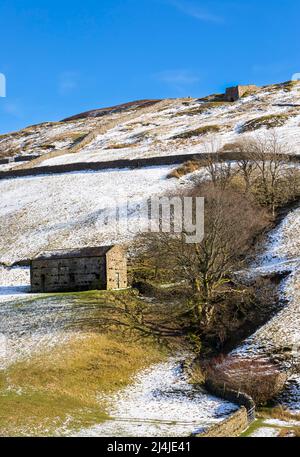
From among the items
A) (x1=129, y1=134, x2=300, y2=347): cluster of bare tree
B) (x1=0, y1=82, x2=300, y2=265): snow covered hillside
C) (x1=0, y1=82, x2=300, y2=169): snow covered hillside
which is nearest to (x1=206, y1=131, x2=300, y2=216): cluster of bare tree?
(x1=0, y1=82, x2=300, y2=265): snow covered hillside

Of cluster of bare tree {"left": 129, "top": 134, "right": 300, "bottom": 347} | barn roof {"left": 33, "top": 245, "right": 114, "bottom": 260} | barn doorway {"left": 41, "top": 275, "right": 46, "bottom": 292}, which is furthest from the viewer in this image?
barn doorway {"left": 41, "top": 275, "right": 46, "bottom": 292}

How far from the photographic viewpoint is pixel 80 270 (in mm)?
42406

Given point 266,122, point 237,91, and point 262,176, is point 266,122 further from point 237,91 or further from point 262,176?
point 237,91

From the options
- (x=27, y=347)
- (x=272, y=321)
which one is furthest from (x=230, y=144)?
(x=27, y=347)

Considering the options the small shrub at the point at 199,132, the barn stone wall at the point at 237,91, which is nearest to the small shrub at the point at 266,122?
the small shrub at the point at 199,132

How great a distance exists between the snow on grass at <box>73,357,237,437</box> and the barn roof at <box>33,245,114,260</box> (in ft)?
42.5

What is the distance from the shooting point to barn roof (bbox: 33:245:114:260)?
1665 inches

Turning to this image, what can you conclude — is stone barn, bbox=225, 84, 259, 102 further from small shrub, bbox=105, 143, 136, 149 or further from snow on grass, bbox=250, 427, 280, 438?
snow on grass, bbox=250, 427, 280, 438

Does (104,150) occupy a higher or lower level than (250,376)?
higher

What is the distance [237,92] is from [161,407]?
10374 cm

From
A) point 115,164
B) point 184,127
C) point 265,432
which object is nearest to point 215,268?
point 265,432

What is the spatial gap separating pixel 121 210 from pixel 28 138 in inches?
2925

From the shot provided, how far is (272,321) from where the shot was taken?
3259cm
